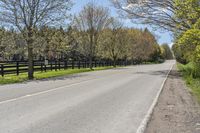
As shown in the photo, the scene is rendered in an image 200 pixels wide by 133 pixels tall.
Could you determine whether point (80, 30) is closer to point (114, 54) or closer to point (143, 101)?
point (114, 54)

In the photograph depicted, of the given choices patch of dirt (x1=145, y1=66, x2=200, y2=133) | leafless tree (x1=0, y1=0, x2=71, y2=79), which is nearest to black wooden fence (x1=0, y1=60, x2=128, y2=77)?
leafless tree (x1=0, y1=0, x2=71, y2=79)

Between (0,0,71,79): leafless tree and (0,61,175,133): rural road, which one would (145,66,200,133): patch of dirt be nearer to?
(0,61,175,133): rural road

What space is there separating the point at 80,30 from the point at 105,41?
12.6m

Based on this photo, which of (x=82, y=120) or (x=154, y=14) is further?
(x=154, y=14)

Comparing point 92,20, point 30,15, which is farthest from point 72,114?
point 92,20

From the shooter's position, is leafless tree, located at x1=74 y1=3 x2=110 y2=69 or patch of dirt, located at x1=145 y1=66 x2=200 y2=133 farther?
leafless tree, located at x1=74 y1=3 x2=110 y2=69

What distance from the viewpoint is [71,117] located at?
1038 centimetres

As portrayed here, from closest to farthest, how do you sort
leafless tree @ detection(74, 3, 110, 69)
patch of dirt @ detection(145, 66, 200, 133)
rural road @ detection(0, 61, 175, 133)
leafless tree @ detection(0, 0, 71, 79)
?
1. rural road @ detection(0, 61, 175, 133)
2. patch of dirt @ detection(145, 66, 200, 133)
3. leafless tree @ detection(0, 0, 71, 79)
4. leafless tree @ detection(74, 3, 110, 69)

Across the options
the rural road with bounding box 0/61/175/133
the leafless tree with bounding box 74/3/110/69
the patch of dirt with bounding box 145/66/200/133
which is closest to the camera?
the rural road with bounding box 0/61/175/133

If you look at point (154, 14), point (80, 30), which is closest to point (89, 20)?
point (80, 30)

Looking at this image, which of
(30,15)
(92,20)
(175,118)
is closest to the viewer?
(175,118)

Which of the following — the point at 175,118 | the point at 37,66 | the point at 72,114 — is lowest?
the point at 175,118

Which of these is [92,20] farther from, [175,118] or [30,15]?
[175,118]

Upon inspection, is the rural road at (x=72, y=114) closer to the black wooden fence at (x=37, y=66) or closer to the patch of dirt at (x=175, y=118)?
the patch of dirt at (x=175, y=118)
